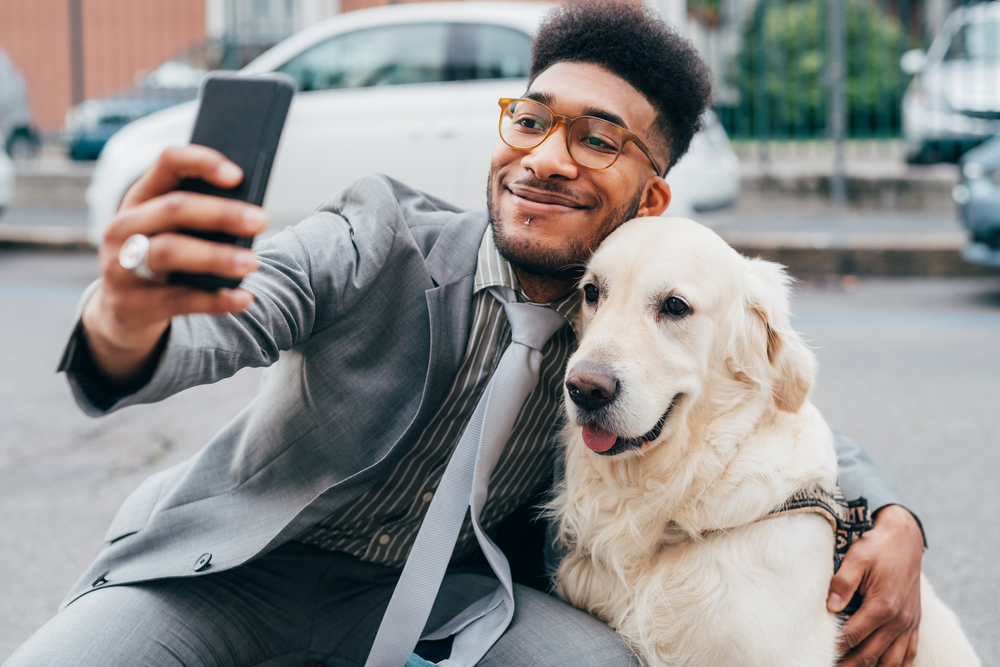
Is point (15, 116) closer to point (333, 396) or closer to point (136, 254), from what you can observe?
point (333, 396)

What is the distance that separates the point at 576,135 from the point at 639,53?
0.97 ft

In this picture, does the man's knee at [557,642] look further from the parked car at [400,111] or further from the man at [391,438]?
the parked car at [400,111]

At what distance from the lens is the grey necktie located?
5.74 feet

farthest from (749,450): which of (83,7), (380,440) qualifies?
(83,7)

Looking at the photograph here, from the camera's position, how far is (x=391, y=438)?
190 cm

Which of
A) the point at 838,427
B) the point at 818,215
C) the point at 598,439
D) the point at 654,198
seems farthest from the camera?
the point at 818,215

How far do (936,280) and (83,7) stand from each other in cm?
1415

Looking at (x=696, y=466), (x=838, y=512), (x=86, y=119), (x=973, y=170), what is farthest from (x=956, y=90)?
(x=86, y=119)

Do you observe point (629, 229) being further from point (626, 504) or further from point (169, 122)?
point (169, 122)

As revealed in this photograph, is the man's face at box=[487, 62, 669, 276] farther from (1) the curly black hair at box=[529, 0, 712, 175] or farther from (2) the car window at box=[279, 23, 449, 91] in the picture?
(2) the car window at box=[279, 23, 449, 91]

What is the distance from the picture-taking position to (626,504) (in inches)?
77.1

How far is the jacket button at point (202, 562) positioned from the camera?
6.05 feet

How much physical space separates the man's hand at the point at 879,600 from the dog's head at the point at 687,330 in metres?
0.36

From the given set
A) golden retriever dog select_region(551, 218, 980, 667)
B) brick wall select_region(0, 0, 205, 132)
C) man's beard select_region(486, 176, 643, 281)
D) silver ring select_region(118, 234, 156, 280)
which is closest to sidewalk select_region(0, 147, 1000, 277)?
brick wall select_region(0, 0, 205, 132)
